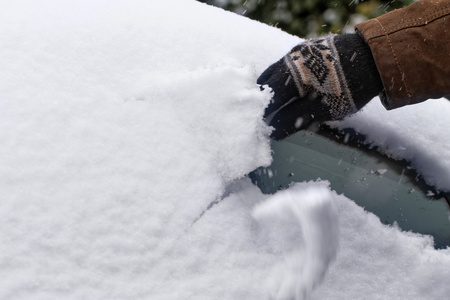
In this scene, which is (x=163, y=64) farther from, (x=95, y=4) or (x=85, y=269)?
(x=85, y=269)

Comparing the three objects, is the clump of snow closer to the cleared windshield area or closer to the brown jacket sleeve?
the cleared windshield area

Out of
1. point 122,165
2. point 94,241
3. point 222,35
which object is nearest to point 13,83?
point 122,165

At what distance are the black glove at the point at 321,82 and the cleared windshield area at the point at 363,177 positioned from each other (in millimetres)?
68

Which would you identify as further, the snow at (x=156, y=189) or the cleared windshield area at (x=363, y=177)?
the cleared windshield area at (x=363, y=177)

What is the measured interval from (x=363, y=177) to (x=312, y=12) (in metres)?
2.28

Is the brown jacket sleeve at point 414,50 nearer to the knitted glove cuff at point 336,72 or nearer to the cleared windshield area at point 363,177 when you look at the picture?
the knitted glove cuff at point 336,72

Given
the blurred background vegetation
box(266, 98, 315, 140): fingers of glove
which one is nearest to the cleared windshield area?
box(266, 98, 315, 140): fingers of glove

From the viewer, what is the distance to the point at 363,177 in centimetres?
138

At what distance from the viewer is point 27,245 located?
3.41ft

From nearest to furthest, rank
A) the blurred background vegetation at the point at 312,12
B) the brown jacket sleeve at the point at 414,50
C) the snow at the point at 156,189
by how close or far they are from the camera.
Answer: the snow at the point at 156,189 < the brown jacket sleeve at the point at 414,50 < the blurred background vegetation at the point at 312,12

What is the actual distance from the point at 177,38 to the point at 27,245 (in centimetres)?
70

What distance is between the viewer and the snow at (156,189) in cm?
106

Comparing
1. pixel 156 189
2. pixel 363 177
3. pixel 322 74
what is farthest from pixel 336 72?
pixel 156 189

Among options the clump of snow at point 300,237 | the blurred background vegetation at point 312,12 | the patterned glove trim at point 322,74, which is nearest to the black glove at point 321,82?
the patterned glove trim at point 322,74
